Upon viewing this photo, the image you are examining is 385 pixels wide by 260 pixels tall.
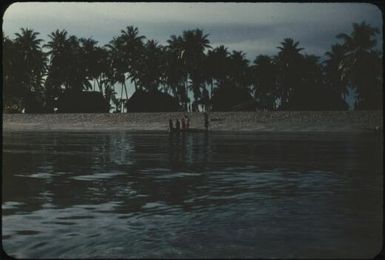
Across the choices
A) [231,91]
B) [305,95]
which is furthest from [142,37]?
[305,95]

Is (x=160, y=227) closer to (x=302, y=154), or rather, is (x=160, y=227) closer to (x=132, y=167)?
(x=132, y=167)

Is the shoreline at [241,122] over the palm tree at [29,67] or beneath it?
beneath

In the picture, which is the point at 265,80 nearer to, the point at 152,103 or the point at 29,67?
the point at 152,103

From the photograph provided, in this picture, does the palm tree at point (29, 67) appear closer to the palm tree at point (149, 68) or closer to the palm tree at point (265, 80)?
the palm tree at point (149, 68)

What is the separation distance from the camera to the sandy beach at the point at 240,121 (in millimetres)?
48000

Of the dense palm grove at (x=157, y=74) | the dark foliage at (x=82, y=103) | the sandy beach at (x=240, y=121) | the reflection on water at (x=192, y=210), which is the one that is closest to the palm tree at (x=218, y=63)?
the dense palm grove at (x=157, y=74)

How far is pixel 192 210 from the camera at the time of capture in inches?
342

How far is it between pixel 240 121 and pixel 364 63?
58.7 ft

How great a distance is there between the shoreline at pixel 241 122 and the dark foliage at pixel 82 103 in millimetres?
8345

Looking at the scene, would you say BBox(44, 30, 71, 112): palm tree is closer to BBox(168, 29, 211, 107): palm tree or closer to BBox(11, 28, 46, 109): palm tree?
BBox(11, 28, 46, 109): palm tree

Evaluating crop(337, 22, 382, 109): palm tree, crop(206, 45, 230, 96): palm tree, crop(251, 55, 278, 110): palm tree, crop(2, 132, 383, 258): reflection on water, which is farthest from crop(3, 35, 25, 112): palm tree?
crop(2, 132, 383, 258): reflection on water

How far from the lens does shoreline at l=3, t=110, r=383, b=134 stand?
4766 cm

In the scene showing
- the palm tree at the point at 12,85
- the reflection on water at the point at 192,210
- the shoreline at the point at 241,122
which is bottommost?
the reflection on water at the point at 192,210

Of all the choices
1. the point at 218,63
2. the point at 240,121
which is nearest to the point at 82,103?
the point at 218,63
